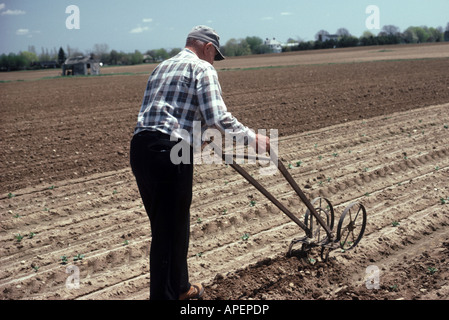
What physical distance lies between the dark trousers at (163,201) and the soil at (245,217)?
890 mm

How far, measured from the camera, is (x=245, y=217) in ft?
19.5

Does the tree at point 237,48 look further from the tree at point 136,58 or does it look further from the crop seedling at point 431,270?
the crop seedling at point 431,270

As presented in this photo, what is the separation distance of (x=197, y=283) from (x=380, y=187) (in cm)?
390

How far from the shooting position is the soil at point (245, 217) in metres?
4.41

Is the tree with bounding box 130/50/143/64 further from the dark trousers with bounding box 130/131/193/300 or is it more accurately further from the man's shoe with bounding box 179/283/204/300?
the dark trousers with bounding box 130/131/193/300

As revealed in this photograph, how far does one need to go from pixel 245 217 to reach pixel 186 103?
3.01 meters

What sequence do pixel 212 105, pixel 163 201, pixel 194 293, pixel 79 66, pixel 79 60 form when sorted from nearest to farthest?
pixel 212 105, pixel 163 201, pixel 194 293, pixel 79 66, pixel 79 60

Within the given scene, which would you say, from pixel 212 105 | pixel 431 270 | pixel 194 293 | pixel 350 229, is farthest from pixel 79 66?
pixel 212 105

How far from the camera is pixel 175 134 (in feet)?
10.4

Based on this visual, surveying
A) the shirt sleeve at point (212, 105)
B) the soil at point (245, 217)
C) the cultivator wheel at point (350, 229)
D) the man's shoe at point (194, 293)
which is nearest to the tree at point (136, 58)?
the soil at point (245, 217)

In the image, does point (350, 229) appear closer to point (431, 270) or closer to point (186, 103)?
point (431, 270)

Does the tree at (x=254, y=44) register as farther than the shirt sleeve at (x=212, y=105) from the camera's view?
Yes
